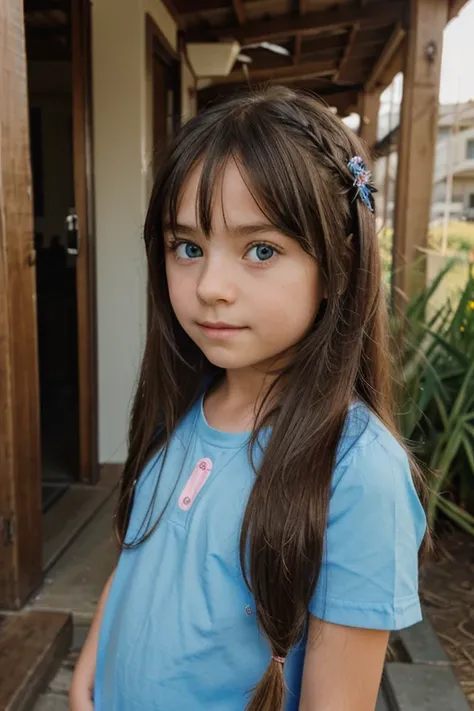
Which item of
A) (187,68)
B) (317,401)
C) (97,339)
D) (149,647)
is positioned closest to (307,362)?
(317,401)

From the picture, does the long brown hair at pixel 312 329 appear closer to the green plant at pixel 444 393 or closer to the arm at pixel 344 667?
the arm at pixel 344 667

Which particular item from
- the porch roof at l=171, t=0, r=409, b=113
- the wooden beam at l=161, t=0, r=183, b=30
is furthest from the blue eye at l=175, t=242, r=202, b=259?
the wooden beam at l=161, t=0, r=183, b=30

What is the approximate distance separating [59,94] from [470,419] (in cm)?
364

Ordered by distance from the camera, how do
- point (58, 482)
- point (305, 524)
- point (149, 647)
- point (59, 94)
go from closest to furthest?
point (305, 524) < point (149, 647) < point (58, 482) < point (59, 94)

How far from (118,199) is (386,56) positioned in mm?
3884

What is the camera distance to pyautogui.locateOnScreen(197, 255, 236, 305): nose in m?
0.78

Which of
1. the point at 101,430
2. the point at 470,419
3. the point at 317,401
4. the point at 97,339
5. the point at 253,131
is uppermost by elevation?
the point at 253,131

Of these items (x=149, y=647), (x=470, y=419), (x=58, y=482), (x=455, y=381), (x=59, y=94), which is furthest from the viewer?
(x=59, y=94)

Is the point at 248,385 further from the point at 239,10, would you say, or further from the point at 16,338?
the point at 239,10

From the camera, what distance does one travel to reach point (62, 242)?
538 centimetres

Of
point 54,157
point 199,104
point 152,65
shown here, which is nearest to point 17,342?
point 152,65

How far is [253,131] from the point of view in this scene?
804 mm

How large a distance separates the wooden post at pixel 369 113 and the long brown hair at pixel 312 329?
21.9ft

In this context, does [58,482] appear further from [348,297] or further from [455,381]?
[348,297]
